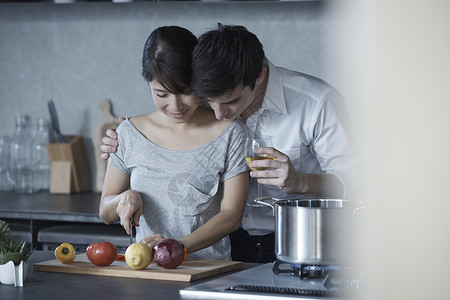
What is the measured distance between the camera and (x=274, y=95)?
2211 millimetres

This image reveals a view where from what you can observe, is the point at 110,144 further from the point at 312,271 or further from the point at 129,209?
the point at 312,271

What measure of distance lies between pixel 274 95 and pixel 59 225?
51.2 inches

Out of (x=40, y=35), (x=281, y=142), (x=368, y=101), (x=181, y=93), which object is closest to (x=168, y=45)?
(x=181, y=93)

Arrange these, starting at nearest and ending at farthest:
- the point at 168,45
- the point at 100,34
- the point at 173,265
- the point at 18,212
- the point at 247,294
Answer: the point at 247,294 → the point at 173,265 → the point at 168,45 → the point at 18,212 → the point at 100,34

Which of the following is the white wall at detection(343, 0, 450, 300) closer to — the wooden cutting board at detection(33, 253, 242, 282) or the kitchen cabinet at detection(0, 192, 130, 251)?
the wooden cutting board at detection(33, 253, 242, 282)

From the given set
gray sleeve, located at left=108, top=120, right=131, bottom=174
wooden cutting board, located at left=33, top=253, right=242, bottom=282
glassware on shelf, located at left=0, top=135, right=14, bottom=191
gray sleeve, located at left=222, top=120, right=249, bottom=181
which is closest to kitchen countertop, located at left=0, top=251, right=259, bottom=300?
wooden cutting board, located at left=33, top=253, right=242, bottom=282

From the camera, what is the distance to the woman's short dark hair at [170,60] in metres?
1.85

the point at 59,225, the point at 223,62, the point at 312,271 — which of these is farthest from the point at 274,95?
the point at 59,225

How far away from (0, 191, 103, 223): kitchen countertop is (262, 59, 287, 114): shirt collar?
99 cm

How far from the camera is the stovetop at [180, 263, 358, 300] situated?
4.29 ft

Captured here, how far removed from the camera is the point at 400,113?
356mm

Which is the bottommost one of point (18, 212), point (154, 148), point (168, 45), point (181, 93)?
point (18, 212)

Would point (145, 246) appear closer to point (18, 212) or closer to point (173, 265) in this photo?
point (173, 265)

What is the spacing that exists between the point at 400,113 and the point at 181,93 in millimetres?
1551
